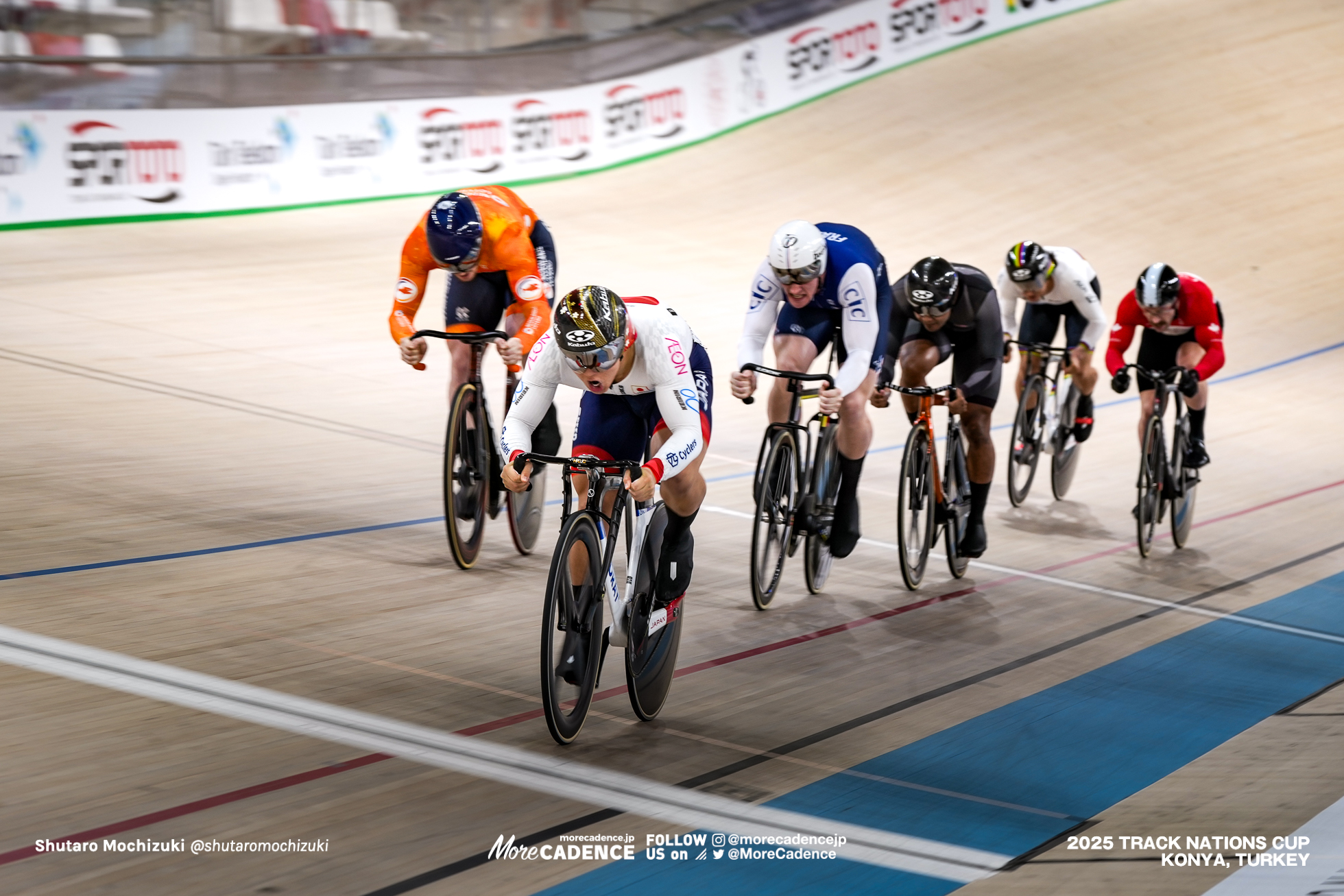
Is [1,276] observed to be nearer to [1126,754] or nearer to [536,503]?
[536,503]

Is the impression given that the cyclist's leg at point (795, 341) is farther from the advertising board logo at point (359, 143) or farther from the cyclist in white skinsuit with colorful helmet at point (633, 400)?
the advertising board logo at point (359, 143)

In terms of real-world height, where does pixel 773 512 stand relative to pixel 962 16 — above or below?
below

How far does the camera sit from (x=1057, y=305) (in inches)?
282

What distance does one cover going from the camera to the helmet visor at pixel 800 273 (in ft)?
15.0

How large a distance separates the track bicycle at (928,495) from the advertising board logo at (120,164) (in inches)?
282

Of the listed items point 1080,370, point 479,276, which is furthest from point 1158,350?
point 479,276

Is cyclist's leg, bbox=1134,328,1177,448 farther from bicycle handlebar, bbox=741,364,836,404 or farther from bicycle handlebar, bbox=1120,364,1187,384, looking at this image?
bicycle handlebar, bbox=741,364,836,404

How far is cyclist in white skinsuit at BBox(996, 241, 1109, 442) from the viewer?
662 cm

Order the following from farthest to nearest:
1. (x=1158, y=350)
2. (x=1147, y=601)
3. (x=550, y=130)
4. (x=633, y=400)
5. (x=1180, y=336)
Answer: (x=550, y=130)
(x=1158, y=350)
(x=1180, y=336)
(x=1147, y=601)
(x=633, y=400)

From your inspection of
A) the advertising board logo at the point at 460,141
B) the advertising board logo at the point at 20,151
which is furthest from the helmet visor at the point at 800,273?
the advertising board logo at the point at 460,141

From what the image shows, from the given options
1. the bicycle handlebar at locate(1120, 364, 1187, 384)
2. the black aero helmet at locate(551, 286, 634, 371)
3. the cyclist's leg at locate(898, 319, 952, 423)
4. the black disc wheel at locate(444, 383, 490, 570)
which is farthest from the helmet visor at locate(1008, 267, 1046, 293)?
the black aero helmet at locate(551, 286, 634, 371)

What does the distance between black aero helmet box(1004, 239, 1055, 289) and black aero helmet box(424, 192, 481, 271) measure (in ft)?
10.1

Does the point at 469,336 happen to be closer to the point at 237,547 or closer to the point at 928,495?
the point at 237,547

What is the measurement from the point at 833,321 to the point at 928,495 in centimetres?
81
